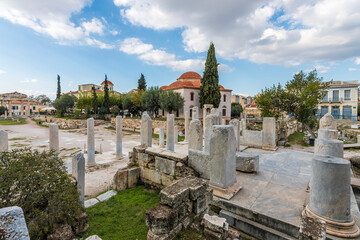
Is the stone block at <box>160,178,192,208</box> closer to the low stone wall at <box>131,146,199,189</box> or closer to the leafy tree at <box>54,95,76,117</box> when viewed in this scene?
the low stone wall at <box>131,146,199,189</box>

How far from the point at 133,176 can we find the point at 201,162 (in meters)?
2.53

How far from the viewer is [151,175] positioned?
556cm

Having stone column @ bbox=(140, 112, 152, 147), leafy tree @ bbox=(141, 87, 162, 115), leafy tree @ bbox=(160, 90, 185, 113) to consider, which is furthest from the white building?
stone column @ bbox=(140, 112, 152, 147)

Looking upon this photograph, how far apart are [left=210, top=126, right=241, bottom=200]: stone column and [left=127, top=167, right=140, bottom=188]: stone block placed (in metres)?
2.71

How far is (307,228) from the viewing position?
2594 mm

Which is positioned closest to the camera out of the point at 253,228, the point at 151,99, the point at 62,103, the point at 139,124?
the point at 253,228

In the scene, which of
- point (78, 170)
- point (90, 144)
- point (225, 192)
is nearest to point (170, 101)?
point (90, 144)

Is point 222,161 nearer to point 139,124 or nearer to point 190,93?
point 139,124

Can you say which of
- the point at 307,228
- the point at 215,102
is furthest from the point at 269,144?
the point at 215,102

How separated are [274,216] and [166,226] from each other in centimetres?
223

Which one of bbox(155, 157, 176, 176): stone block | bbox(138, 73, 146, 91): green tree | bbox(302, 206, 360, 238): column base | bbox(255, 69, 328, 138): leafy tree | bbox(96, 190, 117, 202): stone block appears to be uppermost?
bbox(138, 73, 146, 91): green tree

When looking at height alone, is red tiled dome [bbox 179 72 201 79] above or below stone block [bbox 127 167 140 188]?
above

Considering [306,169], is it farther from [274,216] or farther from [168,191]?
[168,191]

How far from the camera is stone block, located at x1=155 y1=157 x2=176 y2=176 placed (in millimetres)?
4996
